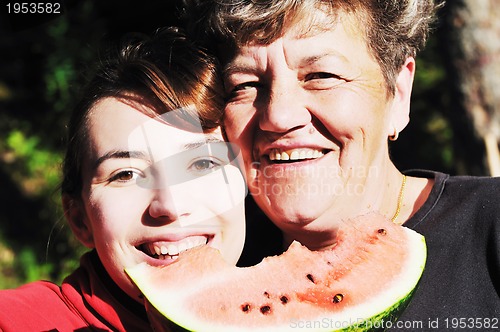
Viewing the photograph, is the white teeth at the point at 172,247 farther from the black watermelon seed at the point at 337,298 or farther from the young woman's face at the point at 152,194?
the black watermelon seed at the point at 337,298

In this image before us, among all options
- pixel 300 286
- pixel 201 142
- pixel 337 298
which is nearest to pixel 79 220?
pixel 201 142

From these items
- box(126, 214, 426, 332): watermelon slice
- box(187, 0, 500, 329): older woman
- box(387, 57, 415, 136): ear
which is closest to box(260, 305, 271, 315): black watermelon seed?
box(126, 214, 426, 332): watermelon slice

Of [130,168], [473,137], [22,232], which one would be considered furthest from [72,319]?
[22,232]

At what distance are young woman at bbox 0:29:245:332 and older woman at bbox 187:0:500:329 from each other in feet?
0.43

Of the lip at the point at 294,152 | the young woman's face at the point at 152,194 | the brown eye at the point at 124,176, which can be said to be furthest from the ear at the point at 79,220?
the lip at the point at 294,152

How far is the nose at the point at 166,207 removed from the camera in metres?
2.13

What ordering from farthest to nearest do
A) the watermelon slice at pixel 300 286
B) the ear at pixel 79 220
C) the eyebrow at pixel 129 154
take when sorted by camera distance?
the ear at pixel 79 220, the eyebrow at pixel 129 154, the watermelon slice at pixel 300 286

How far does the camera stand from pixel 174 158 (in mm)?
2258

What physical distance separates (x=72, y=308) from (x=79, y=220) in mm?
376

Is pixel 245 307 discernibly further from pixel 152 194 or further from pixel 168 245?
pixel 152 194

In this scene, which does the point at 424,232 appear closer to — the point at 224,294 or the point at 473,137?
the point at 224,294

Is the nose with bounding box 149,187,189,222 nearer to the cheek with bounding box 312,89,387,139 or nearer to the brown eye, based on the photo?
the brown eye

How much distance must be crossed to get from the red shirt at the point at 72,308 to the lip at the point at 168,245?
23 cm

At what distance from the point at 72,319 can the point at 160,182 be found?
577mm
